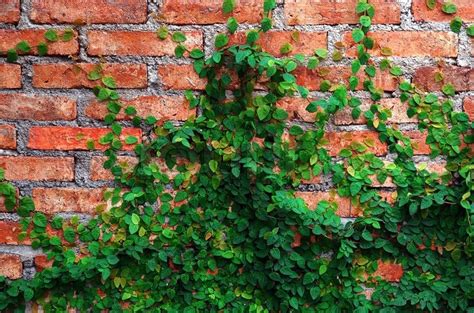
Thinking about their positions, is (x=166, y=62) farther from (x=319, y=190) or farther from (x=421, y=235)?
(x=421, y=235)

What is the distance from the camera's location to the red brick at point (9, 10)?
158 cm

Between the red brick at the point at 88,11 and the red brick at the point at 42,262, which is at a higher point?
the red brick at the point at 88,11

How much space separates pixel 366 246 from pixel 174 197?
56cm

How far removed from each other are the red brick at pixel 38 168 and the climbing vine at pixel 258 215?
5 cm

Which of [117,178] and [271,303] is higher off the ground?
[117,178]

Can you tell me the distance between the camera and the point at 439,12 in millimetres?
1591

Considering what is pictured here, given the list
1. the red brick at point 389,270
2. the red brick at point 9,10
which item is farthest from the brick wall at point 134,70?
the red brick at point 389,270

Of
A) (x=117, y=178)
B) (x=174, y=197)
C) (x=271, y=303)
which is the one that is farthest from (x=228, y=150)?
(x=271, y=303)

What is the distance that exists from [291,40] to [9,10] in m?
0.79

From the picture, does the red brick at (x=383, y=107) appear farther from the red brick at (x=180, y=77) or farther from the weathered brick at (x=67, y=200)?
the weathered brick at (x=67, y=200)

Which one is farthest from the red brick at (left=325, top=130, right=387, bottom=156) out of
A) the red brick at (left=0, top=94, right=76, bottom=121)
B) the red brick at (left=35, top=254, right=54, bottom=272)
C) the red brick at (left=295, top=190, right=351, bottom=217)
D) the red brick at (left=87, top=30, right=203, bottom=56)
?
the red brick at (left=35, top=254, right=54, bottom=272)

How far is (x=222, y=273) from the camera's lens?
1622 mm

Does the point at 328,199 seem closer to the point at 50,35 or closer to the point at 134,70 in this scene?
the point at 134,70

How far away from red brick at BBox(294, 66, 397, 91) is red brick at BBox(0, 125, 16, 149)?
0.82 m
